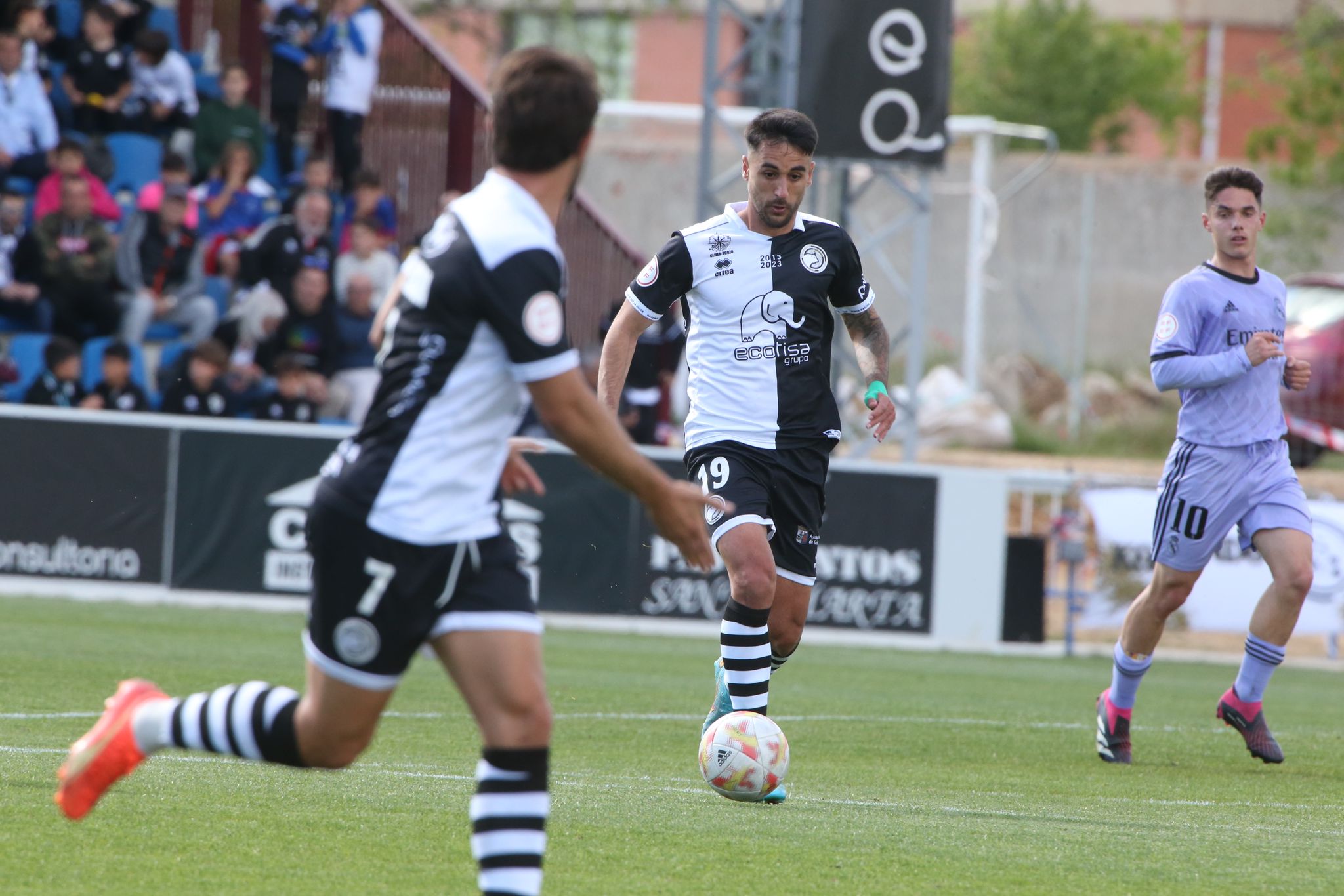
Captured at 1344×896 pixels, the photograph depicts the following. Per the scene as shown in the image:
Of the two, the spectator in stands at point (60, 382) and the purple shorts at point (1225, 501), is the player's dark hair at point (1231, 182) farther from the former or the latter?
the spectator in stands at point (60, 382)

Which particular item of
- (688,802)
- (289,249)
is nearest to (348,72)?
(289,249)

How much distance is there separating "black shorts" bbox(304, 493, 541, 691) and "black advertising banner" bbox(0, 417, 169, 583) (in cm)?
1017

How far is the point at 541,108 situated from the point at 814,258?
320cm

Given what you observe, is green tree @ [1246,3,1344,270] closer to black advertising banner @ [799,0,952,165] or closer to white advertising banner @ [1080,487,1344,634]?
white advertising banner @ [1080,487,1344,634]

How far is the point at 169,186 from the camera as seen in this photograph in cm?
1620

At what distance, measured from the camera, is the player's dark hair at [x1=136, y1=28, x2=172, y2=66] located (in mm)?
17281

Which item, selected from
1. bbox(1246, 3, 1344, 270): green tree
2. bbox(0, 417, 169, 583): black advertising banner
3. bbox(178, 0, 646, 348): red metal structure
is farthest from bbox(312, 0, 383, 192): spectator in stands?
bbox(1246, 3, 1344, 270): green tree

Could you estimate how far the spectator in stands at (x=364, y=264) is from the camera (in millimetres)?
16422

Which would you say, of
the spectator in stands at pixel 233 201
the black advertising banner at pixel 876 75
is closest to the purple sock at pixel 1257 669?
the black advertising banner at pixel 876 75

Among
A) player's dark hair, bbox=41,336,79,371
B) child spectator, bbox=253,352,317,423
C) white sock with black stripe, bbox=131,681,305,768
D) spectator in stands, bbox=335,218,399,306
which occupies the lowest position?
white sock with black stripe, bbox=131,681,305,768

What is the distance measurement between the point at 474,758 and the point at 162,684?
255cm

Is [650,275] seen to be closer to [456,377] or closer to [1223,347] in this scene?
[1223,347]

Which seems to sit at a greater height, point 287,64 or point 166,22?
point 166,22

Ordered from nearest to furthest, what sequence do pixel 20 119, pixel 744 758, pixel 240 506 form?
pixel 744 758 → pixel 240 506 → pixel 20 119
